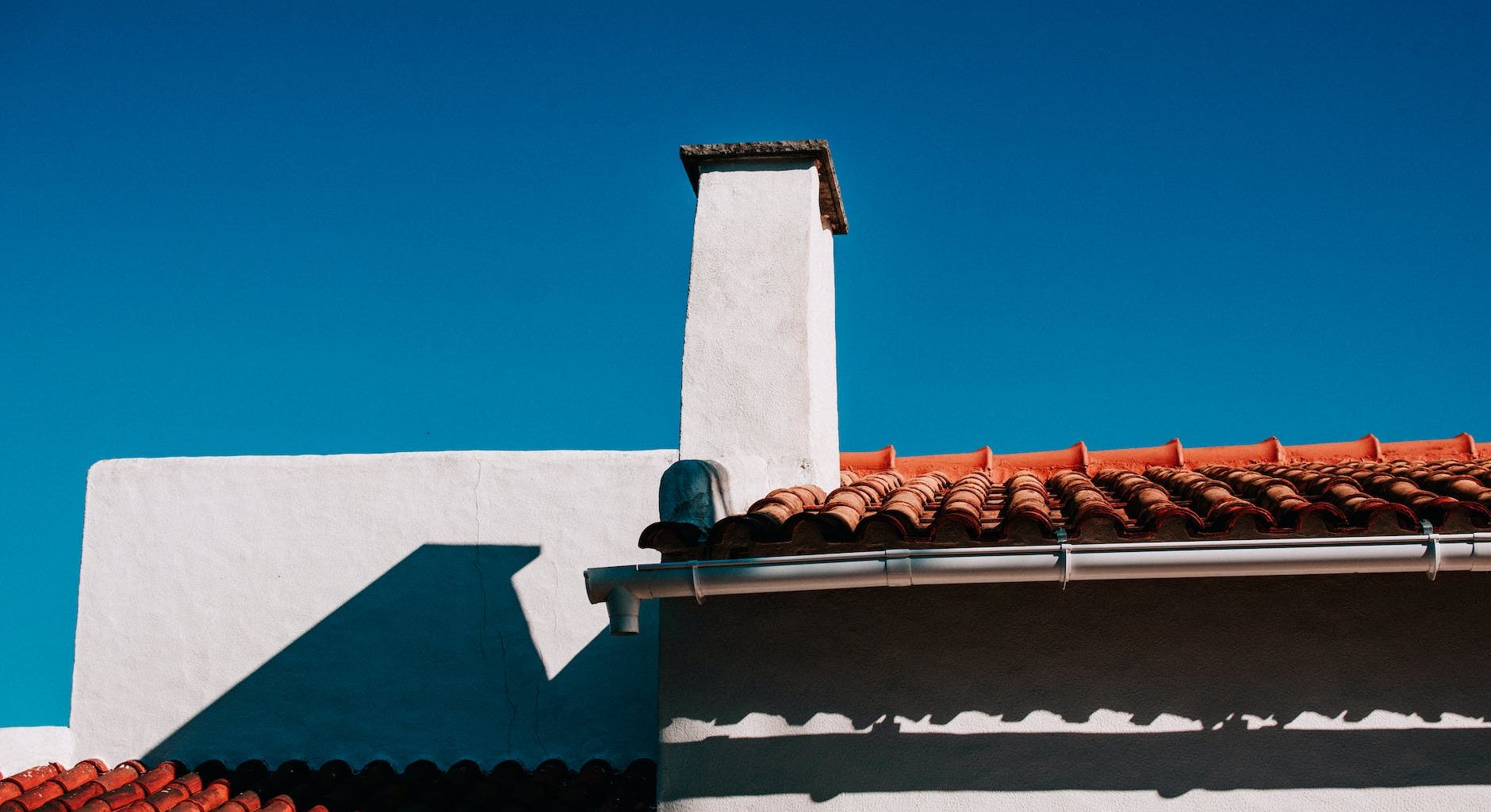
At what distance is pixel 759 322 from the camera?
21.3 feet

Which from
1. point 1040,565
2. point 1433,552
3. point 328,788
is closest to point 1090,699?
point 1040,565

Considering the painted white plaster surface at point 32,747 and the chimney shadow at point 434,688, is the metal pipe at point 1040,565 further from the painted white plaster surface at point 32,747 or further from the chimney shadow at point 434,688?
the painted white plaster surface at point 32,747

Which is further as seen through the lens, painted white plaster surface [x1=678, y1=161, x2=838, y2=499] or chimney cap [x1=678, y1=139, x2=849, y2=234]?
chimney cap [x1=678, y1=139, x2=849, y2=234]

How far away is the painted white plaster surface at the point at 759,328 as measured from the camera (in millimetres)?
6301

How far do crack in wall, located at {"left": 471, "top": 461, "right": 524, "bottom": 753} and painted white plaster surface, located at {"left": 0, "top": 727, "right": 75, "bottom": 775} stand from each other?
252cm

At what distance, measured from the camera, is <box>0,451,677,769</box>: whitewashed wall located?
23.9 feet

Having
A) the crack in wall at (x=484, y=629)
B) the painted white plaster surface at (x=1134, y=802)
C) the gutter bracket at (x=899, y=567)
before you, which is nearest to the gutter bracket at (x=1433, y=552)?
the painted white plaster surface at (x=1134, y=802)

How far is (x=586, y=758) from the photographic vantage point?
7.12 m

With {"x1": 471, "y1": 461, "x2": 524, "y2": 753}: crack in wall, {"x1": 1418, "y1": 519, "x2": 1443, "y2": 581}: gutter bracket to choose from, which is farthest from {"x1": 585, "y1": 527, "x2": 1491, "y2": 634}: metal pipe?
{"x1": 471, "y1": 461, "x2": 524, "y2": 753}: crack in wall

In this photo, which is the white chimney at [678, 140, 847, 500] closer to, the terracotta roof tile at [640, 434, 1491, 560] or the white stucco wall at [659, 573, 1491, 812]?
the terracotta roof tile at [640, 434, 1491, 560]

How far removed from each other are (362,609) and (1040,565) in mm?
4564

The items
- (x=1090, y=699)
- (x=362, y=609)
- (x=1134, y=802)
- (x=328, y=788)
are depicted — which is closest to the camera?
(x=1134, y=802)

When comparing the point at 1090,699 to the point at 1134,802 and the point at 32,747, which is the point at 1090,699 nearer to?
the point at 1134,802

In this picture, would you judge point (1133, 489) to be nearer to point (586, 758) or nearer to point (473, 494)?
point (586, 758)
